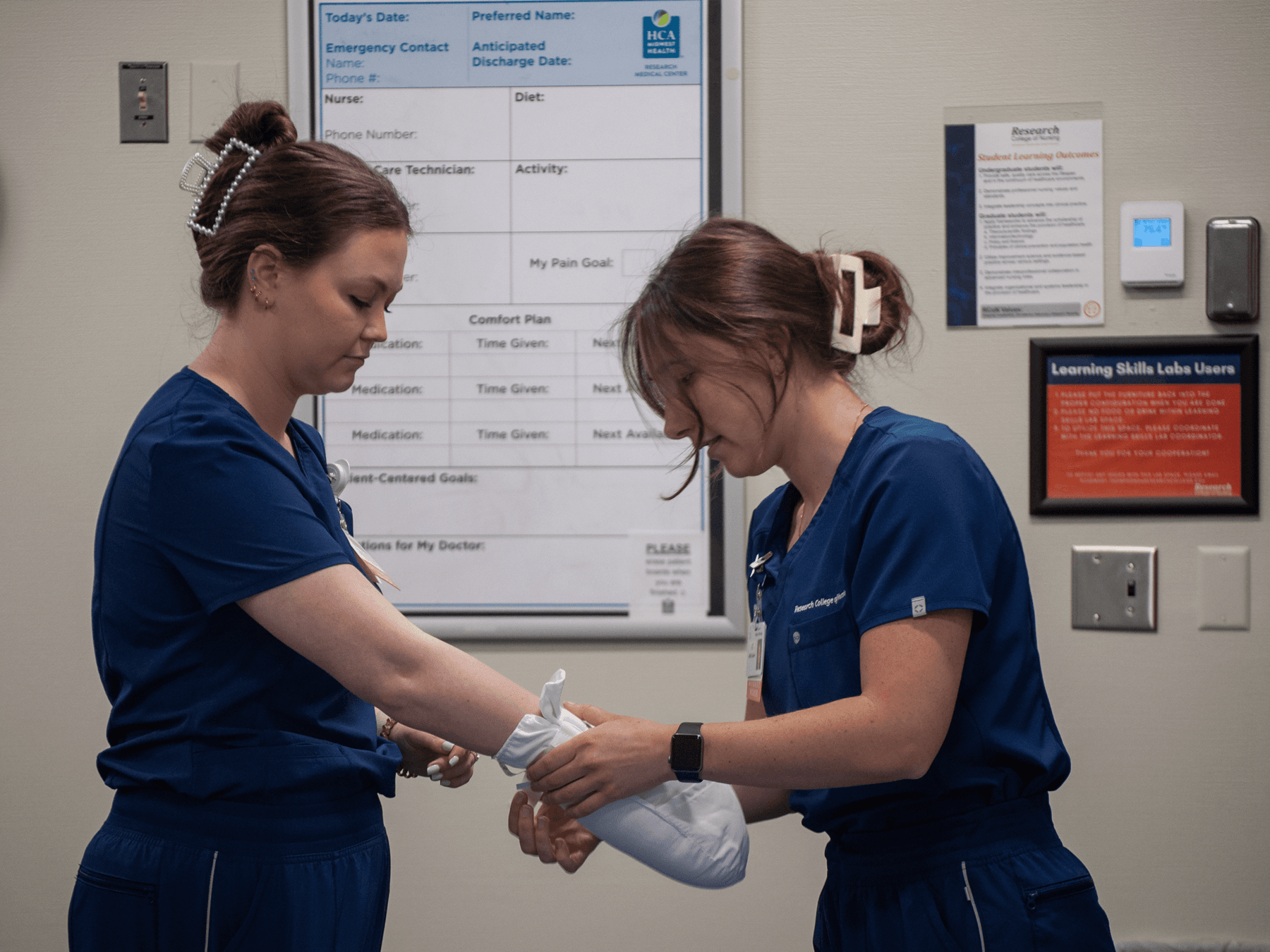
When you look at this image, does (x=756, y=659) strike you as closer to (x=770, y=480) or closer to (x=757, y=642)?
(x=757, y=642)

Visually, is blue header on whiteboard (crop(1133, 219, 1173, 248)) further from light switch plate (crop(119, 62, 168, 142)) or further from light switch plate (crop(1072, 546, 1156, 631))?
light switch plate (crop(119, 62, 168, 142))

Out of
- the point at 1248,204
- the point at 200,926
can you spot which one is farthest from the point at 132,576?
the point at 1248,204

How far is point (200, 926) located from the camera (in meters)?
1.03

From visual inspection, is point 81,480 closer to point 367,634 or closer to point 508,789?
point 508,789

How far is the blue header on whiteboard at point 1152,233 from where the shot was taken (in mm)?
1842

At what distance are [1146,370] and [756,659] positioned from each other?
1.12 metres

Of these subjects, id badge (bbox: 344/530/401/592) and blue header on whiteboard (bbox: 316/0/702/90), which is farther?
blue header on whiteboard (bbox: 316/0/702/90)

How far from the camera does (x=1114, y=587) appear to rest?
6.11ft

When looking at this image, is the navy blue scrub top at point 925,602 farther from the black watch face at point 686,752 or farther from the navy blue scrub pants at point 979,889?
the black watch face at point 686,752

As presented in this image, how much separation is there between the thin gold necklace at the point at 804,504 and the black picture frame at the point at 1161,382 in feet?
2.68

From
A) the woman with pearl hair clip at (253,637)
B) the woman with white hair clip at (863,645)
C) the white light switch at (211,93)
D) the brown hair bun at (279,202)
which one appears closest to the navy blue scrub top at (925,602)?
the woman with white hair clip at (863,645)

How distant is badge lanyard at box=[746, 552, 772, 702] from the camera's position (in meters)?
1.24

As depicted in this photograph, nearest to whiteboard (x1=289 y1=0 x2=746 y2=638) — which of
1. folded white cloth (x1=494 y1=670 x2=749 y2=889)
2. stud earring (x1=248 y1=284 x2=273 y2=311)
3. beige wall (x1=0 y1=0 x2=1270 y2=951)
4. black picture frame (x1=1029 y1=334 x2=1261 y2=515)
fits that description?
beige wall (x1=0 y1=0 x2=1270 y2=951)

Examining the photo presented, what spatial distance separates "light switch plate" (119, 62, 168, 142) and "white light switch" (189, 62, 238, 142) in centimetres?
6
